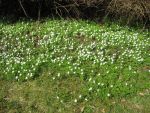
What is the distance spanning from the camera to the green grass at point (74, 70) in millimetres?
7297

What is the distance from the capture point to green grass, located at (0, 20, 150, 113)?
7.30 meters

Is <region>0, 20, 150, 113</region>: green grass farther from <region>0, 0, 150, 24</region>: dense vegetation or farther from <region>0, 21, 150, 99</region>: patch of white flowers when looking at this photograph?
<region>0, 0, 150, 24</region>: dense vegetation

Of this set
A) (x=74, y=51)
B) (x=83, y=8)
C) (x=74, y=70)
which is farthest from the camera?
(x=83, y=8)

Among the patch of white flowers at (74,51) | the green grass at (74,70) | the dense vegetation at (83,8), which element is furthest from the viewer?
the dense vegetation at (83,8)

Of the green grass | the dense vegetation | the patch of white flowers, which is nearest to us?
the green grass

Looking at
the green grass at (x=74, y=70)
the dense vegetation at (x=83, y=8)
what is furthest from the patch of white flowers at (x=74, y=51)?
the dense vegetation at (x=83, y=8)

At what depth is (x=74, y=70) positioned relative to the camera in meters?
8.33

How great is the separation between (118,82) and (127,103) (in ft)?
2.19

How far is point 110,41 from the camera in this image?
9.86m

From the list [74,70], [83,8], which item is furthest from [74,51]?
[83,8]

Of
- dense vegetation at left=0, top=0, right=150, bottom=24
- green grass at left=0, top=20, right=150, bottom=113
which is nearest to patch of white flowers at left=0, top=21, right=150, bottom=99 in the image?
green grass at left=0, top=20, right=150, bottom=113

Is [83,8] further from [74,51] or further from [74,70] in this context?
[74,70]

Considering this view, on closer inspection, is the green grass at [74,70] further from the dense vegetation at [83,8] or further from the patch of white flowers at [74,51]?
the dense vegetation at [83,8]

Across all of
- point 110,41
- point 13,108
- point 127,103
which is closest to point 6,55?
point 13,108
